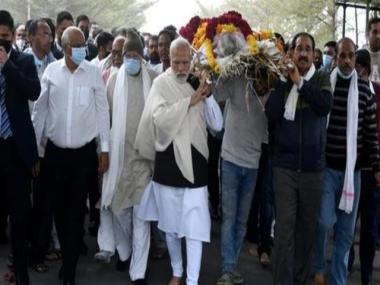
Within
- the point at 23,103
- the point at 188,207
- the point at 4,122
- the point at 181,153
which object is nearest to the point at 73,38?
the point at 23,103

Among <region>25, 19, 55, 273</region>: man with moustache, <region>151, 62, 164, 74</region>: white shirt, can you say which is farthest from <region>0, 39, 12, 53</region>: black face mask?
<region>151, 62, 164, 74</region>: white shirt

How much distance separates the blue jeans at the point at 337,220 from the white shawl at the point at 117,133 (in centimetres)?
184

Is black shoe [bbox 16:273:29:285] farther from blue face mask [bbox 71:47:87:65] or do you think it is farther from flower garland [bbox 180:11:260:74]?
flower garland [bbox 180:11:260:74]

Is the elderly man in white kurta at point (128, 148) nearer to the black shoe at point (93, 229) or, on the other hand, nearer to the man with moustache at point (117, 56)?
the man with moustache at point (117, 56)

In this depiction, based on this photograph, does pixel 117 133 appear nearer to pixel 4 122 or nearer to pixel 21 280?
pixel 4 122

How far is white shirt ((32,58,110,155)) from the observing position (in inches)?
198

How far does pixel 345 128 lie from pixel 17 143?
2.71 metres

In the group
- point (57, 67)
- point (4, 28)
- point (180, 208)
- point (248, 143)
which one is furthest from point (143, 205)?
point (4, 28)

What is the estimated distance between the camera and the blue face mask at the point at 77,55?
196 inches

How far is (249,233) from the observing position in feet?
21.6

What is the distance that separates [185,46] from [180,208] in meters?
1.37

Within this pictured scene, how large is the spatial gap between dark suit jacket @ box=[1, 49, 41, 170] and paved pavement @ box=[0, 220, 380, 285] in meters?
1.19

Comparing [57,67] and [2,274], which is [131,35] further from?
[2,274]

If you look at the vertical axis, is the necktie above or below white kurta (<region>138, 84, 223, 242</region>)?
above
